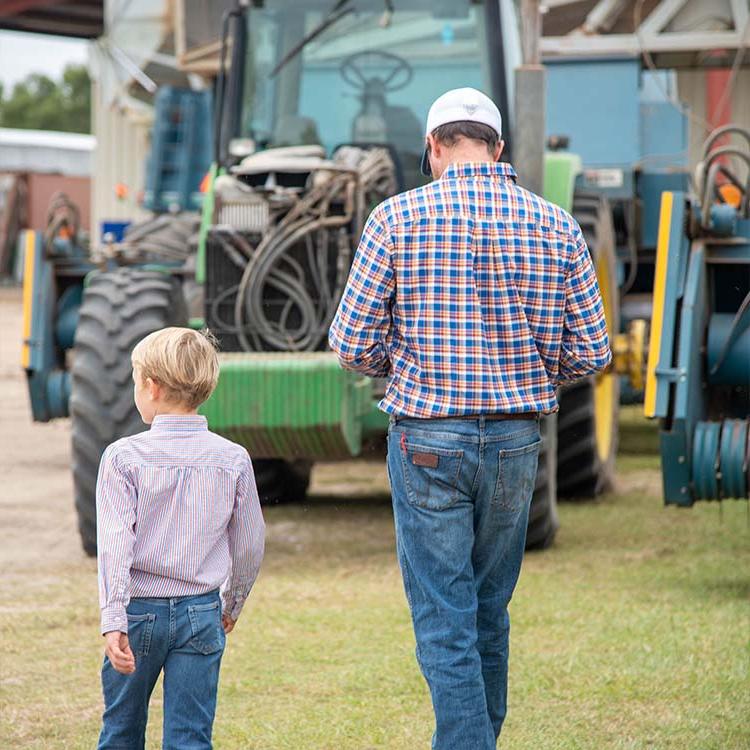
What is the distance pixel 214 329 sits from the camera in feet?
21.8

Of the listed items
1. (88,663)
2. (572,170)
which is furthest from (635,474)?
(88,663)

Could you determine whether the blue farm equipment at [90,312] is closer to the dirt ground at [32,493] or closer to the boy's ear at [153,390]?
the dirt ground at [32,493]

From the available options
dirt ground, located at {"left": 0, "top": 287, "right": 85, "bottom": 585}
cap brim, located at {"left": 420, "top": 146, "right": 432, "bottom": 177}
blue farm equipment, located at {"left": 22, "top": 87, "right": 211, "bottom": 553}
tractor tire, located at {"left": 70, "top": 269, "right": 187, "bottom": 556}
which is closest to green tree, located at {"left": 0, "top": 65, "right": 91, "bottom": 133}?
dirt ground, located at {"left": 0, "top": 287, "right": 85, "bottom": 585}

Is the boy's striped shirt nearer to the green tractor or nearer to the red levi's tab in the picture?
the red levi's tab

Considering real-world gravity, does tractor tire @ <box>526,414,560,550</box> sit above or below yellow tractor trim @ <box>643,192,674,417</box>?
below

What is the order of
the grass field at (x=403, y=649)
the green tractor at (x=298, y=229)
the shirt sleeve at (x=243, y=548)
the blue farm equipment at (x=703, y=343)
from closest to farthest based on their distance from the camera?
the shirt sleeve at (x=243, y=548), the grass field at (x=403, y=649), the blue farm equipment at (x=703, y=343), the green tractor at (x=298, y=229)

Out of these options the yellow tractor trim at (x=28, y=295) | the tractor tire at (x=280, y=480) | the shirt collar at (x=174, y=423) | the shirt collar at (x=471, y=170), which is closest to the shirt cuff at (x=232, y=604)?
the shirt collar at (x=174, y=423)

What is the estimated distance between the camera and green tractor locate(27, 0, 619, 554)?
6.09 metres

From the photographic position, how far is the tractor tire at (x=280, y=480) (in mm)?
8031

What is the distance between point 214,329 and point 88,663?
2.05 metres

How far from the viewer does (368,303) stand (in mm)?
3393

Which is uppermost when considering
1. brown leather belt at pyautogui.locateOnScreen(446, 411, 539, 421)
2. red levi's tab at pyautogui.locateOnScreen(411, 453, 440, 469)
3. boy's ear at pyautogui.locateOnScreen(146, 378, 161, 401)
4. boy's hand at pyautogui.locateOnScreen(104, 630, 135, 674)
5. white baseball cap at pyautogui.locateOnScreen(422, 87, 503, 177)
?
white baseball cap at pyautogui.locateOnScreen(422, 87, 503, 177)

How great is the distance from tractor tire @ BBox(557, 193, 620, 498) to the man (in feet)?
13.2

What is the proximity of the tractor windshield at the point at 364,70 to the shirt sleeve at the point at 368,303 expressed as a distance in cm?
385
